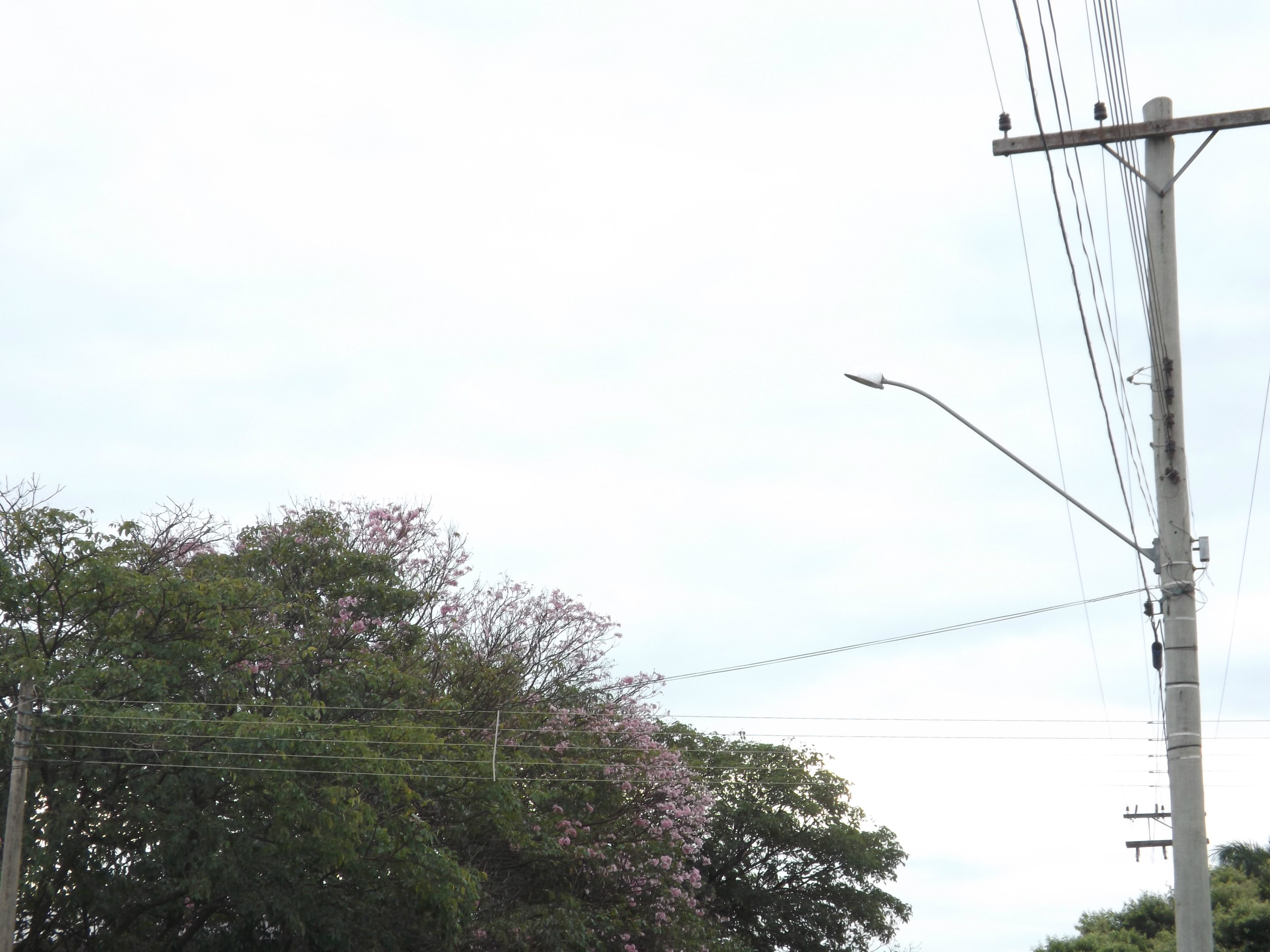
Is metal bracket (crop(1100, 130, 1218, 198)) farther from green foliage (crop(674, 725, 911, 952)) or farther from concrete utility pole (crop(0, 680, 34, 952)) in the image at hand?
green foliage (crop(674, 725, 911, 952))

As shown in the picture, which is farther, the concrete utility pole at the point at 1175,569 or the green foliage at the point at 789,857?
the green foliage at the point at 789,857

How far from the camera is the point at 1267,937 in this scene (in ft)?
86.2

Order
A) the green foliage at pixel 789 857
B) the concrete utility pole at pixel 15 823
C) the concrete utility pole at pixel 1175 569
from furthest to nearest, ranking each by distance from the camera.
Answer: the green foliage at pixel 789 857 → the concrete utility pole at pixel 15 823 → the concrete utility pole at pixel 1175 569

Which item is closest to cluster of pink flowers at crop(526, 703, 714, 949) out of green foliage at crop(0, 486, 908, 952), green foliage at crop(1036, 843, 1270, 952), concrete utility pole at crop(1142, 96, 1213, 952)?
green foliage at crop(0, 486, 908, 952)

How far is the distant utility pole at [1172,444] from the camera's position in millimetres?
9836

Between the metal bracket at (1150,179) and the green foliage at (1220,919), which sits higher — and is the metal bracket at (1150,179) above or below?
above

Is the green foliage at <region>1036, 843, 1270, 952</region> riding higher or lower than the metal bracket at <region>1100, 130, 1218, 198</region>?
lower

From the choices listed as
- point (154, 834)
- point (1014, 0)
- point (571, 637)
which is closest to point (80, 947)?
point (154, 834)

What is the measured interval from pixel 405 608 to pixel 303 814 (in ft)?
21.5

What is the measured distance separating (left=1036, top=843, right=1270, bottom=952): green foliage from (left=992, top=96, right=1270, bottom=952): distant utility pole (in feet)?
60.6

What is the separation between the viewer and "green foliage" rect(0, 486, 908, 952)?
18734 millimetres

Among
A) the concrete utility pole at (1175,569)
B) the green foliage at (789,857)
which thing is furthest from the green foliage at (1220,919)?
the concrete utility pole at (1175,569)

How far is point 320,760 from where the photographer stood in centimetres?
1922

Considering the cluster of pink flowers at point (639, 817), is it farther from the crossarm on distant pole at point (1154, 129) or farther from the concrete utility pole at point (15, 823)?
the crossarm on distant pole at point (1154, 129)
